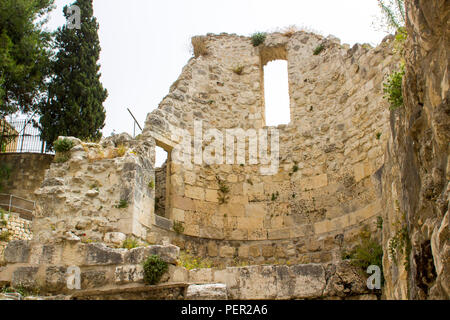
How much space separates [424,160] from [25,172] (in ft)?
47.9

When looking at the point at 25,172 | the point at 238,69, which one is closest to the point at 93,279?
the point at 238,69

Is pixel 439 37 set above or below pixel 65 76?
below

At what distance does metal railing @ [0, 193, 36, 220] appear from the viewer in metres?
16.7

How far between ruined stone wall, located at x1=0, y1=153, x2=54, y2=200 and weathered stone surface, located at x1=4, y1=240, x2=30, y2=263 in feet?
22.8

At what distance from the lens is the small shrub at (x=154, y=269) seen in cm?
962

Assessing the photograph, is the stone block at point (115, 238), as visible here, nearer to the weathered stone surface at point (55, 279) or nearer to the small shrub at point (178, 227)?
the weathered stone surface at point (55, 279)

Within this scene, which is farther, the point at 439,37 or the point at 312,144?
the point at 312,144

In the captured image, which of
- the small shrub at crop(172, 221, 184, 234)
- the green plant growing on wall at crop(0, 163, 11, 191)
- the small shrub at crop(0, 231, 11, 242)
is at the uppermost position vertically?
the green plant growing on wall at crop(0, 163, 11, 191)

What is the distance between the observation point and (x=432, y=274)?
515cm

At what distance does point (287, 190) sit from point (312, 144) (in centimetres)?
129

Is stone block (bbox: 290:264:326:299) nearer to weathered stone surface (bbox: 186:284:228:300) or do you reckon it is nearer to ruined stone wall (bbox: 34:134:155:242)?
weathered stone surface (bbox: 186:284:228:300)

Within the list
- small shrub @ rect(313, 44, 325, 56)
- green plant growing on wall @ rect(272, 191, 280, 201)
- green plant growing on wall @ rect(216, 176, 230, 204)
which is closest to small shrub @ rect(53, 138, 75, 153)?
green plant growing on wall @ rect(216, 176, 230, 204)

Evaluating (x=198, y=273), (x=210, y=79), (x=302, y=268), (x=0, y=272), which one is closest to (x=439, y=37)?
(x=302, y=268)

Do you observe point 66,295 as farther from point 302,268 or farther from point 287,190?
point 287,190
